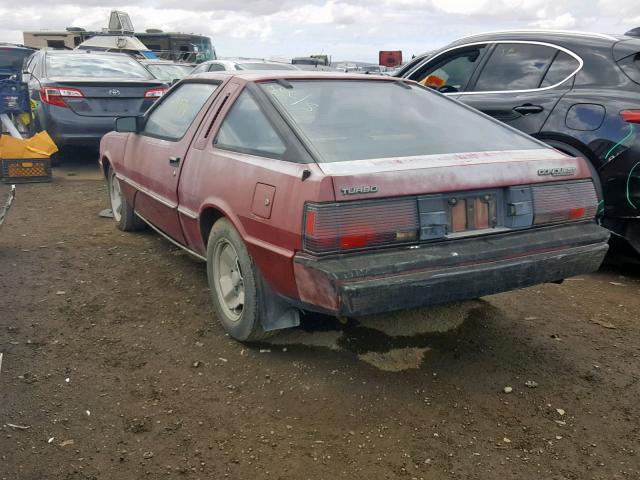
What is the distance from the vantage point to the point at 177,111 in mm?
4430

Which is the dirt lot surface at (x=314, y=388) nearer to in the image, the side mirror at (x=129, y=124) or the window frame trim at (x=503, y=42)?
the side mirror at (x=129, y=124)

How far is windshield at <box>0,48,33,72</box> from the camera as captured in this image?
15.8 m

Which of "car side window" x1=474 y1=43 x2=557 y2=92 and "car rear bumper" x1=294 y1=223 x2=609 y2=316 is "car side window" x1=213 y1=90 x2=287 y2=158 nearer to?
"car rear bumper" x1=294 y1=223 x2=609 y2=316

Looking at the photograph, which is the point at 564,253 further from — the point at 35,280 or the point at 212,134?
the point at 35,280

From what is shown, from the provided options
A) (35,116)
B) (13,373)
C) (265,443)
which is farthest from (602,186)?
(35,116)

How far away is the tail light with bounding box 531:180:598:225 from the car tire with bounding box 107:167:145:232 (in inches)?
139

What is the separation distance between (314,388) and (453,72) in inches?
155

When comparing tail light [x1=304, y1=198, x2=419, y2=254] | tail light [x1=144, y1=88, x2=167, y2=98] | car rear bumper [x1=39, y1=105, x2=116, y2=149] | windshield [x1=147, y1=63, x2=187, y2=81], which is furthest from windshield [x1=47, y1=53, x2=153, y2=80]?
tail light [x1=304, y1=198, x2=419, y2=254]

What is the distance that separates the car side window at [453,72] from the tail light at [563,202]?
269 centimetres

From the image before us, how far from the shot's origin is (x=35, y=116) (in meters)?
8.93

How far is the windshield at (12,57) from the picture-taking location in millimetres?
15781

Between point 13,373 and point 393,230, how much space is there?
2.00 m

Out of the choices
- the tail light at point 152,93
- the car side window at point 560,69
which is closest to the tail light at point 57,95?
the tail light at point 152,93

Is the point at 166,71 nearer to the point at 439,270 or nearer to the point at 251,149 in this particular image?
the point at 251,149
